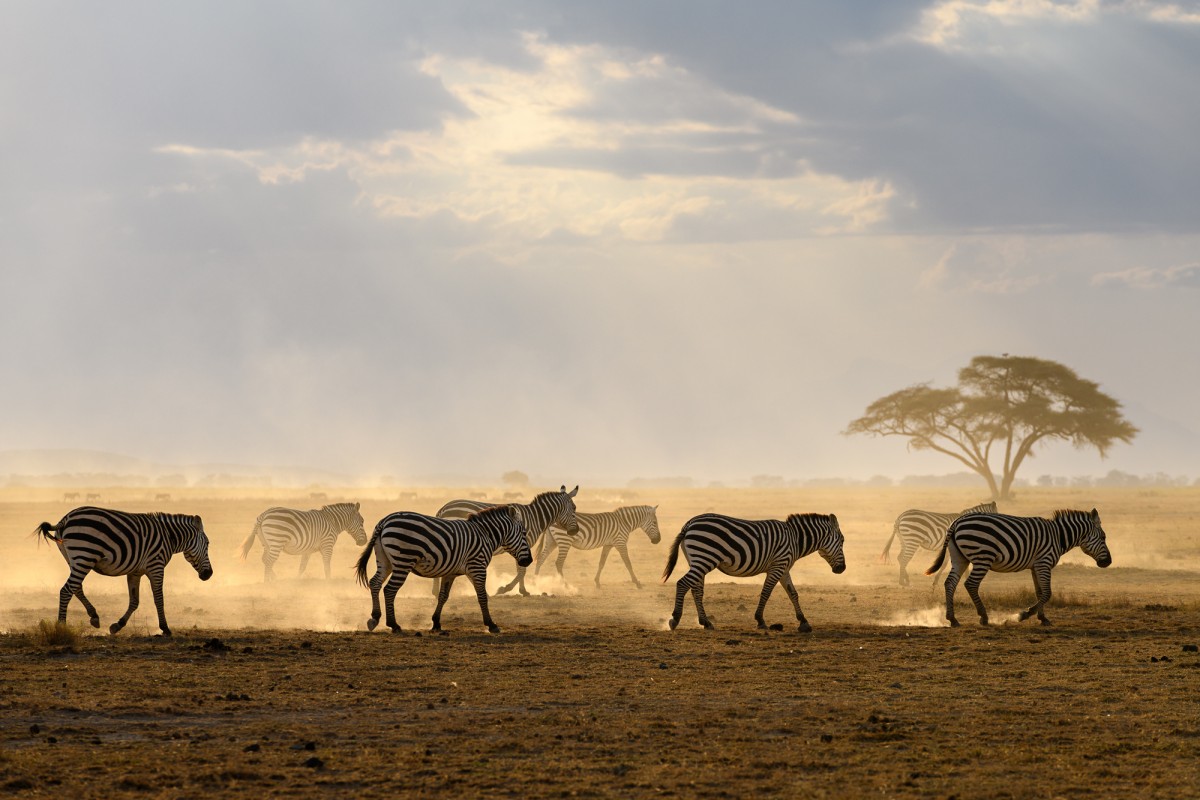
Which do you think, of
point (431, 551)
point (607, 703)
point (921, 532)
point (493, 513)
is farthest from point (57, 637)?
point (921, 532)

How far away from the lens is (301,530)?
3012cm

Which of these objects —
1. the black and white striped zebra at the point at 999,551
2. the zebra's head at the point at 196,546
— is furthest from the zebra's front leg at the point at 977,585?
the zebra's head at the point at 196,546

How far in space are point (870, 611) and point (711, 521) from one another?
5.34 m

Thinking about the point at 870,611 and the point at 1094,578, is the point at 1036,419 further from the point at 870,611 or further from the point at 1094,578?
the point at 870,611

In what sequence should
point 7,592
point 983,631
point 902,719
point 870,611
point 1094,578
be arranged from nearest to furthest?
point 902,719 < point 983,631 < point 870,611 < point 7,592 < point 1094,578

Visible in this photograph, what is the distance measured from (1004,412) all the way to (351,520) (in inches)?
2003

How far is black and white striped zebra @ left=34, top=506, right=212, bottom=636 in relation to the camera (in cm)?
1725

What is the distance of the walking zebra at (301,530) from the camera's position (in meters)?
29.9

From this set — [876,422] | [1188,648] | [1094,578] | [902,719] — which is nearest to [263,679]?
[902,719]

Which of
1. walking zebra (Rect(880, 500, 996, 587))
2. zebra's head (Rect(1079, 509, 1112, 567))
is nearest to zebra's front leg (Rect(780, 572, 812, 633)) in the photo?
zebra's head (Rect(1079, 509, 1112, 567))

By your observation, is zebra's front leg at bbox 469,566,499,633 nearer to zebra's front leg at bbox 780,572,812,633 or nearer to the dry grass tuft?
zebra's front leg at bbox 780,572,812,633

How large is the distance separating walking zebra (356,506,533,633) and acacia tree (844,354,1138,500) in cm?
5589

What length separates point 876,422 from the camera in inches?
2955

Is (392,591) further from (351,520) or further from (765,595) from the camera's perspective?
(351,520)
